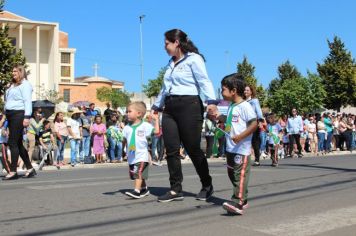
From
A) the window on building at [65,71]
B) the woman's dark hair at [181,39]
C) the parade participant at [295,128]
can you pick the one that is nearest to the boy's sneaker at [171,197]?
the woman's dark hair at [181,39]

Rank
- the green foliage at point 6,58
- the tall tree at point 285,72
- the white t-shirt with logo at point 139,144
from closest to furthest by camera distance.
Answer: the white t-shirt with logo at point 139,144 → the green foliage at point 6,58 → the tall tree at point 285,72

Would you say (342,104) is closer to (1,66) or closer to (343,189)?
(1,66)

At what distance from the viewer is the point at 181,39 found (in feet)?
21.1

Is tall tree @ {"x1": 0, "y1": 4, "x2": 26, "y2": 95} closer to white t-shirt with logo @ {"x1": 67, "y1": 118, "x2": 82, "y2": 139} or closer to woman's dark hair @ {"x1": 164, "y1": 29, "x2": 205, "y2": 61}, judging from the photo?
white t-shirt with logo @ {"x1": 67, "y1": 118, "x2": 82, "y2": 139}

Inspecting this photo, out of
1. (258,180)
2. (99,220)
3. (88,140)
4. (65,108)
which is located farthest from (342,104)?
(99,220)

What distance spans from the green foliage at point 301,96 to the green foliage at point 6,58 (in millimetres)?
36132

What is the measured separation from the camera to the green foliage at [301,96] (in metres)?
58.1

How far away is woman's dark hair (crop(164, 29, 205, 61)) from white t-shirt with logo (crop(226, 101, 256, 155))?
111 cm

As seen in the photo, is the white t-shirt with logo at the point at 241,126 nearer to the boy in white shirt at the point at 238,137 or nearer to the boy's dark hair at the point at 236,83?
the boy in white shirt at the point at 238,137

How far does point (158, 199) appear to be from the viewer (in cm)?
645

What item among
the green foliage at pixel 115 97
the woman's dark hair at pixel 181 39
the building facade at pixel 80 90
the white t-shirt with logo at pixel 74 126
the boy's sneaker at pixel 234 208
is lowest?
the boy's sneaker at pixel 234 208

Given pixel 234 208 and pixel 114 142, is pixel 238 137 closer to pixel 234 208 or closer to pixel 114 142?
pixel 234 208

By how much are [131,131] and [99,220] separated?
6.70 ft

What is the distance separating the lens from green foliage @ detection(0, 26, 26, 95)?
101 feet
